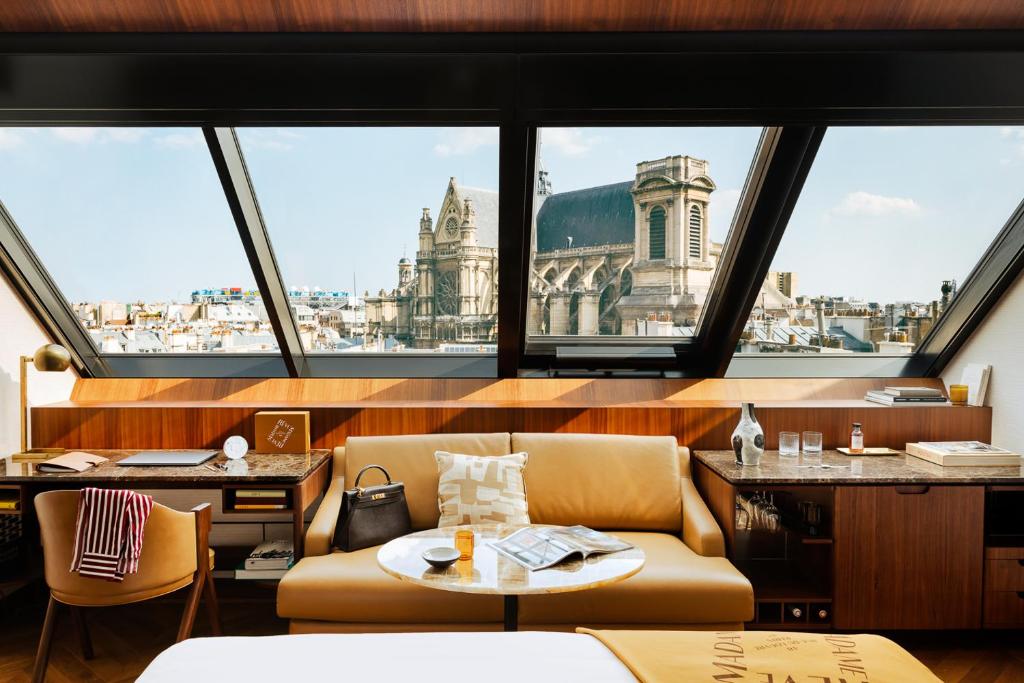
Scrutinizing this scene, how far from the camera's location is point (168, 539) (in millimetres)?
→ 2336

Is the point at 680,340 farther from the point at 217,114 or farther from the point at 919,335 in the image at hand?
the point at 217,114

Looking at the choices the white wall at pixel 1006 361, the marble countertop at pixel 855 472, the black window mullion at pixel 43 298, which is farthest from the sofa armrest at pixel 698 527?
the black window mullion at pixel 43 298

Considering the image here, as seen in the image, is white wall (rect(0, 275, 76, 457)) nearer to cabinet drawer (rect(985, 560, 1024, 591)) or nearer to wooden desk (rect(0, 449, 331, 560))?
wooden desk (rect(0, 449, 331, 560))

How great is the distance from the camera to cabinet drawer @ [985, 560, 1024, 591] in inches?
107

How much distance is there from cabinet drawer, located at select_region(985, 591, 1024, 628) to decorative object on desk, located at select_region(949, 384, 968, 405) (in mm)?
1045

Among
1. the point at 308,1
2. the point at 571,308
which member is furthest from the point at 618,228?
the point at 308,1

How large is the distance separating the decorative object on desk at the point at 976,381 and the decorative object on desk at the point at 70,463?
14.3 feet

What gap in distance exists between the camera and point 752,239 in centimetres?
311

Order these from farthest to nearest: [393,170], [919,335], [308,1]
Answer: [919,335] < [393,170] < [308,1]

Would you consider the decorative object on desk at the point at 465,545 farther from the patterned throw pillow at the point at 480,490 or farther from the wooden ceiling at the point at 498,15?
the wooden ceiling at the point at 498,15

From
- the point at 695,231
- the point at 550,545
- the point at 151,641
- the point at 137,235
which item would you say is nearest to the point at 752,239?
the point at 695,231

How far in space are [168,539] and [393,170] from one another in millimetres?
1823

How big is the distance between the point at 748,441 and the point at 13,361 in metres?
3.59

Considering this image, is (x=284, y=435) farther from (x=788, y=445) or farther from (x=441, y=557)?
(x=788, y=445)
